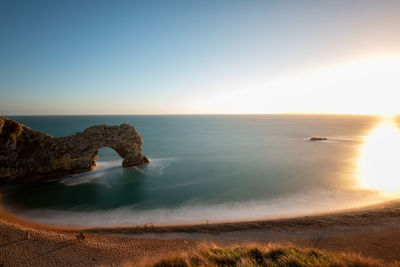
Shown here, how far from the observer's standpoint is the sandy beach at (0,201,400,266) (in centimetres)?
780

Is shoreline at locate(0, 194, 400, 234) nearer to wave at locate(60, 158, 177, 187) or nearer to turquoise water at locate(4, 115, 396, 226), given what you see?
turquoise water at locate(4, 115, 396, 226)

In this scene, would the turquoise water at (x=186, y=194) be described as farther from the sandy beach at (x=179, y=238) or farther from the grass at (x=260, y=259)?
the grass at (x=260, y=259)

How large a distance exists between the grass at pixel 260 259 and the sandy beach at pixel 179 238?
2.21 m

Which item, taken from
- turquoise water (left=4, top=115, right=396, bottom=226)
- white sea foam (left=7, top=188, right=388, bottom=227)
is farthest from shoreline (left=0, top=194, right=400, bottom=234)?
turquoise water (left=4, top=115, right=396, bottom=226)

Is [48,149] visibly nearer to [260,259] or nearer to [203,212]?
[203,212]

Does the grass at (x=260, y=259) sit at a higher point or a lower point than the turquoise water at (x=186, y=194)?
higher

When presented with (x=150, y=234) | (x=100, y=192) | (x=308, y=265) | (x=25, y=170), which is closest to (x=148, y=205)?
(x=150, y=234)

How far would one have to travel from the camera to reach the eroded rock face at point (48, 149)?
15.6 metres

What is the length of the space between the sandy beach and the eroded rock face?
21.6 ft

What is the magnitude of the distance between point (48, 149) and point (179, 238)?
55.7 ft

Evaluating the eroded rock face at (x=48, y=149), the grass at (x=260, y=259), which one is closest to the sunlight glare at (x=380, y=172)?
the grass at (x=260, y=259)

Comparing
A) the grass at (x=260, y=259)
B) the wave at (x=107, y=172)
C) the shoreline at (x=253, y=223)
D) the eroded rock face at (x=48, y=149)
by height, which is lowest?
the shoreline at (x=253, y=223)

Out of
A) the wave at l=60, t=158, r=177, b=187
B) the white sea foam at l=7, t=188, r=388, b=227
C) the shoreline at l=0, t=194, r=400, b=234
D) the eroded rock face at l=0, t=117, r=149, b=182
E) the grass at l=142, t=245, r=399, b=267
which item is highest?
the eroded rock face at l=0, t=117, r=149, b=182

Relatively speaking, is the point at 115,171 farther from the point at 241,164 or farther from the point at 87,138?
the point at 241,164
